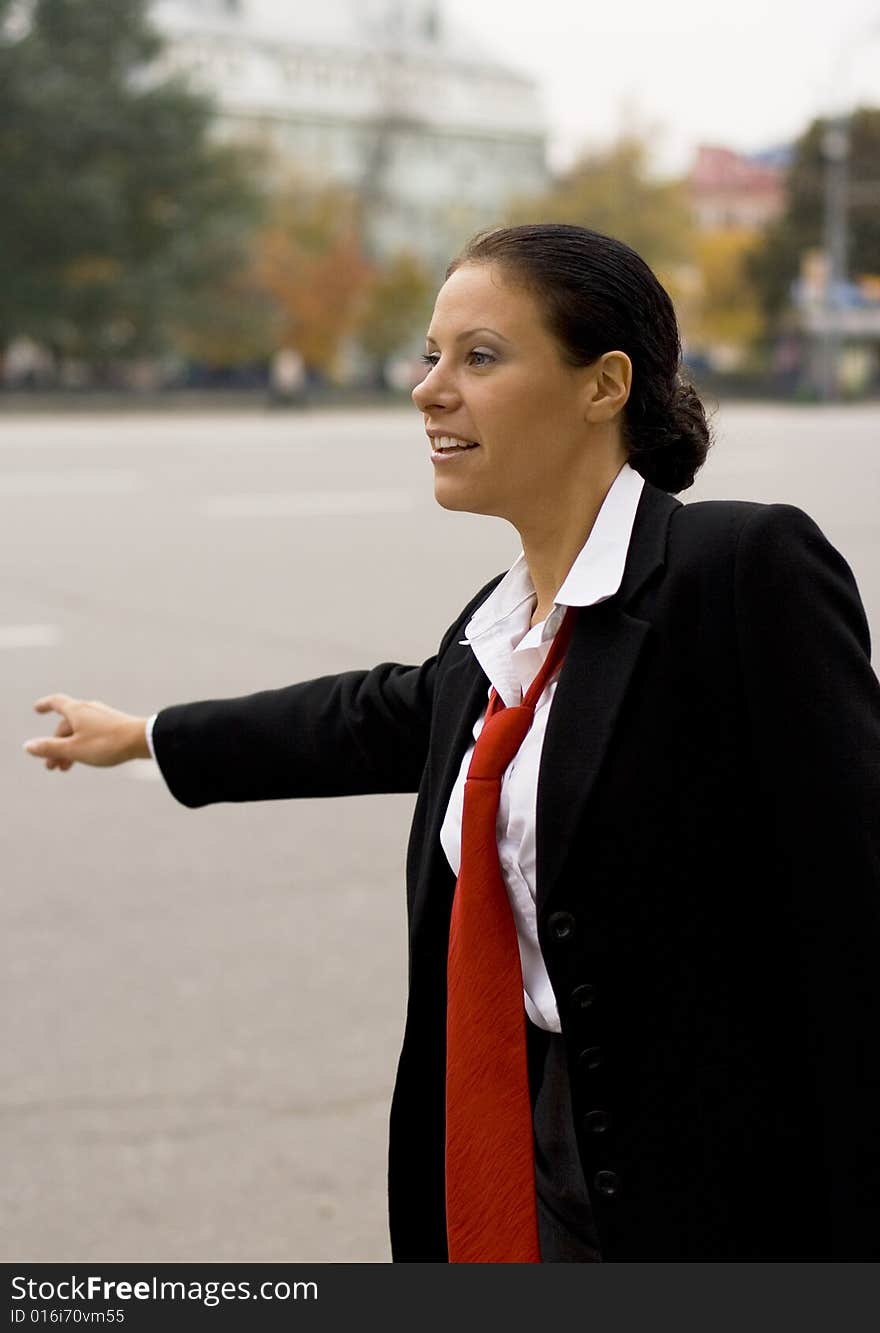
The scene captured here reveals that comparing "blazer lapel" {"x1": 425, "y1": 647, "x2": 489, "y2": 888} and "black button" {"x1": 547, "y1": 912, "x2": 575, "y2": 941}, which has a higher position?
"blazer lapel" {"x1": 425, "y1": 647, "x2": 489, "y2": 888}

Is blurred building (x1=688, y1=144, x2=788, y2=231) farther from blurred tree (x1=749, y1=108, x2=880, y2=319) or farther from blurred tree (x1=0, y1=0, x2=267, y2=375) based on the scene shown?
blurred tree (x1=0, y1=0, x2=267, y2=375)

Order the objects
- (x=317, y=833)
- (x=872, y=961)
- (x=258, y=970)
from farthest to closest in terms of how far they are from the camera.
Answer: (x=317, y=833) < (x=258, y=970) < (x=872, y=961)

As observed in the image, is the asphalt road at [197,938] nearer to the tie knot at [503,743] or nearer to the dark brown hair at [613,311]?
the dark brown hair at [613,311]

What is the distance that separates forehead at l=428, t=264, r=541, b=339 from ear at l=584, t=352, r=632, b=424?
7 centimetres

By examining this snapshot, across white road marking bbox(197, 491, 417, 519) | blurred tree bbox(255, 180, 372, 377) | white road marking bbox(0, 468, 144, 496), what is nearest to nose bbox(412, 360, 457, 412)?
white road marking bbox(197, 491, 417, 519)

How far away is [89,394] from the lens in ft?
151

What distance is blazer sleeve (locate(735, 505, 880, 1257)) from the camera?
5.75ft

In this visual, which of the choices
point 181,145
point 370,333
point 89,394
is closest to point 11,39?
point 181,145

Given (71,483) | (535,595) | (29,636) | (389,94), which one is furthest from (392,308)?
(535,595)

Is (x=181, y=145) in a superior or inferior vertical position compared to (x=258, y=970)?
superior

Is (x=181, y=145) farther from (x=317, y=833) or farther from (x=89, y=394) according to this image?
(x=317, y=833)

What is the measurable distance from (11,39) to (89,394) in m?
9.16

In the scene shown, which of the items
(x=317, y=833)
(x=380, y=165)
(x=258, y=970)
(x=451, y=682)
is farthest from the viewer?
(x=380, y=165)

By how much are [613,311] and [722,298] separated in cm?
7458
